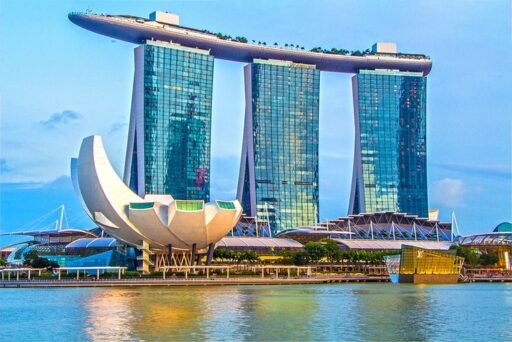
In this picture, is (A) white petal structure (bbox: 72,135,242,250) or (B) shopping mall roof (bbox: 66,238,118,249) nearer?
(A) white petal structure (bbox: 72,135,242,250)

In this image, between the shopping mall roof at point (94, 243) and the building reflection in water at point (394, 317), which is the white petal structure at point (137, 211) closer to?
the shopping mall roof at point (94, 243)

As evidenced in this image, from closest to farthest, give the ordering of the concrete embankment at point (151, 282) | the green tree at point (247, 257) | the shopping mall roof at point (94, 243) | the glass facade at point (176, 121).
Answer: the concrete embankment at point (151, 282) → the shopping mall roof at point (94, 243) → the green tree at point (247, 257) → the glass facade at point (176, 121)

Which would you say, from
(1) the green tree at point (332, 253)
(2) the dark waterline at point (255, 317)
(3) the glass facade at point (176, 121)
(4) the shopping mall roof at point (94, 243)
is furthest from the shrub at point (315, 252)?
(2) the dark waterline at point (255, 317)

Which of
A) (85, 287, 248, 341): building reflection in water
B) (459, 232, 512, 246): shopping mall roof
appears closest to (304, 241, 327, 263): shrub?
(459, 232, 512, 246): shopping mall roof

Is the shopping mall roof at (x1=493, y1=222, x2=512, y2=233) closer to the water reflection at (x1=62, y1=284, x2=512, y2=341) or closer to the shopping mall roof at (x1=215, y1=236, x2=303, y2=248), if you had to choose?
the shopping mall roof at (x1=215, y1=236, x2=303, y2=248)

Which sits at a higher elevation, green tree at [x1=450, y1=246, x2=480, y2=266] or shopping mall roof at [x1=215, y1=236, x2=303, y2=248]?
shopping mall roof at [x1=215, y1=236, x2=303, y2=248]

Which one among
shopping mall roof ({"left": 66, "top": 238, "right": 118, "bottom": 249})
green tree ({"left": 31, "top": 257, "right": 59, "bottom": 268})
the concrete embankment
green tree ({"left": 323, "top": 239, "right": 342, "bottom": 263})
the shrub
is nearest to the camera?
the concrete embankment

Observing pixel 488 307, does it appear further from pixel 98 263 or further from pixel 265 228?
pixel 265 228
